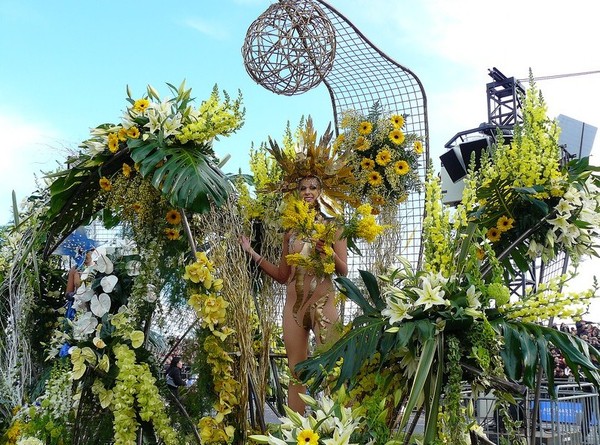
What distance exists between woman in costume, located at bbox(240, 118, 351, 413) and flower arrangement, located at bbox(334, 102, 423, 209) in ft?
2.74

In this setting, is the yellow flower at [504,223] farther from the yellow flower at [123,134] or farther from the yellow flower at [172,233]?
the yellow flower at [123,134]

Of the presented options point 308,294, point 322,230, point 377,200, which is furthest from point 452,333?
point 377,200

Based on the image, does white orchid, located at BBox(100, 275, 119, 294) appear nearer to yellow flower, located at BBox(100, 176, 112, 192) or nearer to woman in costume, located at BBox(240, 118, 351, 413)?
yellow flower, located at BBox(100, 176, 112, 192)

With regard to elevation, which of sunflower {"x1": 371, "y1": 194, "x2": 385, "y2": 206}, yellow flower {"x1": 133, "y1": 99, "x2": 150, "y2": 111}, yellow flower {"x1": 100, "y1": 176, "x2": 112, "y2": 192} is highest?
sunflower {"x1": 371, "y1": 194, "x2": 385, "y2": 206}

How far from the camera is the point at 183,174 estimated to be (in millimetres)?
2904

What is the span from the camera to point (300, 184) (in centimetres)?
355

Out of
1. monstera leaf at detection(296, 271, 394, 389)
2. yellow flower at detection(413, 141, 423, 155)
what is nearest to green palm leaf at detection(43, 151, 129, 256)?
monstera leaf at detection(296, 271, 394, 389)

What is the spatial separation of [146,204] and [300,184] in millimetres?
893

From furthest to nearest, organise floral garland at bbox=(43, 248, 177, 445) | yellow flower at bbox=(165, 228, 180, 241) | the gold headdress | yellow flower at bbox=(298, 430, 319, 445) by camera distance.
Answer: the gold headdress → yellow flower at bbox=(165, 228, 180, 241) → floral garland at bbox=(43, 248, 177, 445) → yellow flower at bbox=(298, 430, 319, 445)

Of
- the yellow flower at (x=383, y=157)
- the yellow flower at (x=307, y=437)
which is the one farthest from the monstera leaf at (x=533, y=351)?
the yellow flower at (x=383, y=157)

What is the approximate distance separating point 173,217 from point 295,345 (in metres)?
1.01

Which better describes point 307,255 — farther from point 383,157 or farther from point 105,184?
point 383,157

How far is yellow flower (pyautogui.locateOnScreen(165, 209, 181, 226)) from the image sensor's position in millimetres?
3088

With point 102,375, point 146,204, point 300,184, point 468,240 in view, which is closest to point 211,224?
point 146,204
